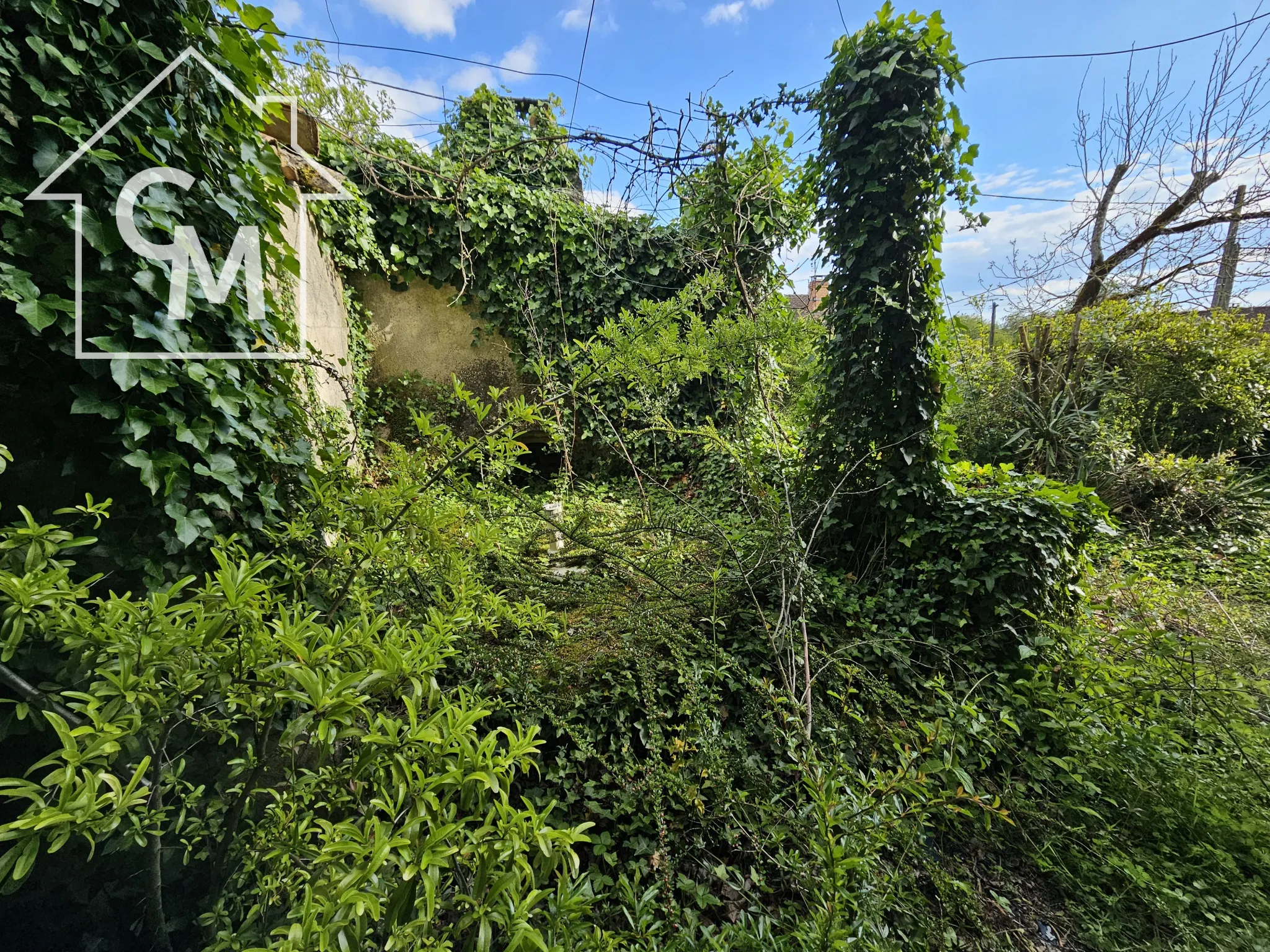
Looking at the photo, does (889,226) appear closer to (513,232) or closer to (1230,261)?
(513,232)

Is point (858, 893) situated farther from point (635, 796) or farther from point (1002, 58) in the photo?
point (1002, 58)

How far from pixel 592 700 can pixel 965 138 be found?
3371 millimetres

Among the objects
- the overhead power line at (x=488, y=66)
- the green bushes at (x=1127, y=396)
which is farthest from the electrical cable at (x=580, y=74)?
the green bushes at (x=1127, y=396)

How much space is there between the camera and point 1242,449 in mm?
4656

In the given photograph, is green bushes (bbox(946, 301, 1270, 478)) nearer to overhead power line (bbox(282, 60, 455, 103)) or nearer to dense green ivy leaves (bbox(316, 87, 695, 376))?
dense green ivy leaves (bbox(316, 87, 695, 376))

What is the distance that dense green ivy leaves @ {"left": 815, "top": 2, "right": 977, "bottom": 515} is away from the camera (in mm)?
2496

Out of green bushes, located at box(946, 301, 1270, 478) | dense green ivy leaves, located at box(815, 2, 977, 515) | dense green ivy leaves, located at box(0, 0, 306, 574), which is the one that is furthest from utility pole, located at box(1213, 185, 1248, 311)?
dense green ivy leaves, located at box(0, 0, 306, 574)

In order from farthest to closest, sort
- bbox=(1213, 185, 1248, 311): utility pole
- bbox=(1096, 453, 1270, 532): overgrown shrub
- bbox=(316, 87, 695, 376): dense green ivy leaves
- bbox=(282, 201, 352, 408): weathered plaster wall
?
bbox=(1213, 185, 1248, 311): utility pole < bbox=(316, 87, 695, 376): dense green ivy leaves < bbox=(1096, 453, 1270, 532): overgrown shrub < bbox=(282, 201, 352, 408): weathered plaster wall

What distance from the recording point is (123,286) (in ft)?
3.83

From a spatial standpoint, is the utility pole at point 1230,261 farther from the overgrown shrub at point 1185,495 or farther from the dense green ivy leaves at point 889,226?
the dense green ivy leaves at point 889,226

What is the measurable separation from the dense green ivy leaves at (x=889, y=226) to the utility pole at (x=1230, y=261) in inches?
176

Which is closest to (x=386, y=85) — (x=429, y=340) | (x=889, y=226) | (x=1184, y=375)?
(x=429, y=340)

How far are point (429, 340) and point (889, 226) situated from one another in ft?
13.2

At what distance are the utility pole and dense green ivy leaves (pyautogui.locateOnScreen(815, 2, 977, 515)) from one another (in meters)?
4.48
